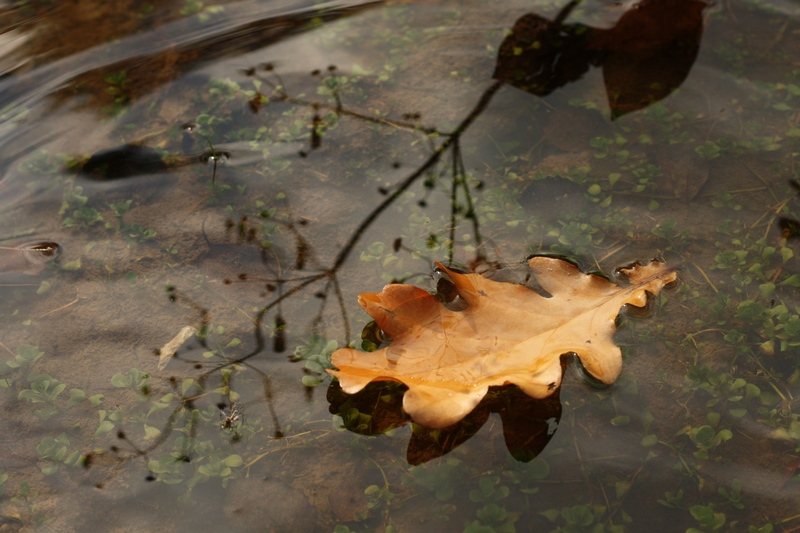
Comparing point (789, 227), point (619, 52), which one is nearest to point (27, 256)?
point (619, 52)

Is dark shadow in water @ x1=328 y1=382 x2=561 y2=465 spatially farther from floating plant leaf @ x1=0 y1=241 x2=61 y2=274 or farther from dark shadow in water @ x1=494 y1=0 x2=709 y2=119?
dark shadow in water @ x1=494 y1=0 x2=709 y2=119

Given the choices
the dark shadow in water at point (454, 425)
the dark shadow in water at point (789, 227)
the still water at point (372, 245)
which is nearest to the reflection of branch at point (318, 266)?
the still water at point (372, 245)

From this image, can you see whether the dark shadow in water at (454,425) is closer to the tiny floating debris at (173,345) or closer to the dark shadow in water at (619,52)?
the tiny floating debris at (173,345)

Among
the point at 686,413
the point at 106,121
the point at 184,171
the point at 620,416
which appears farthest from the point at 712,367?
the point at 106,121

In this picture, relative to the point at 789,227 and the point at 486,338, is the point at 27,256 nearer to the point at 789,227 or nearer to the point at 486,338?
the point at 486,338

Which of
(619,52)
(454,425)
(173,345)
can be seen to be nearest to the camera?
(454,425)
